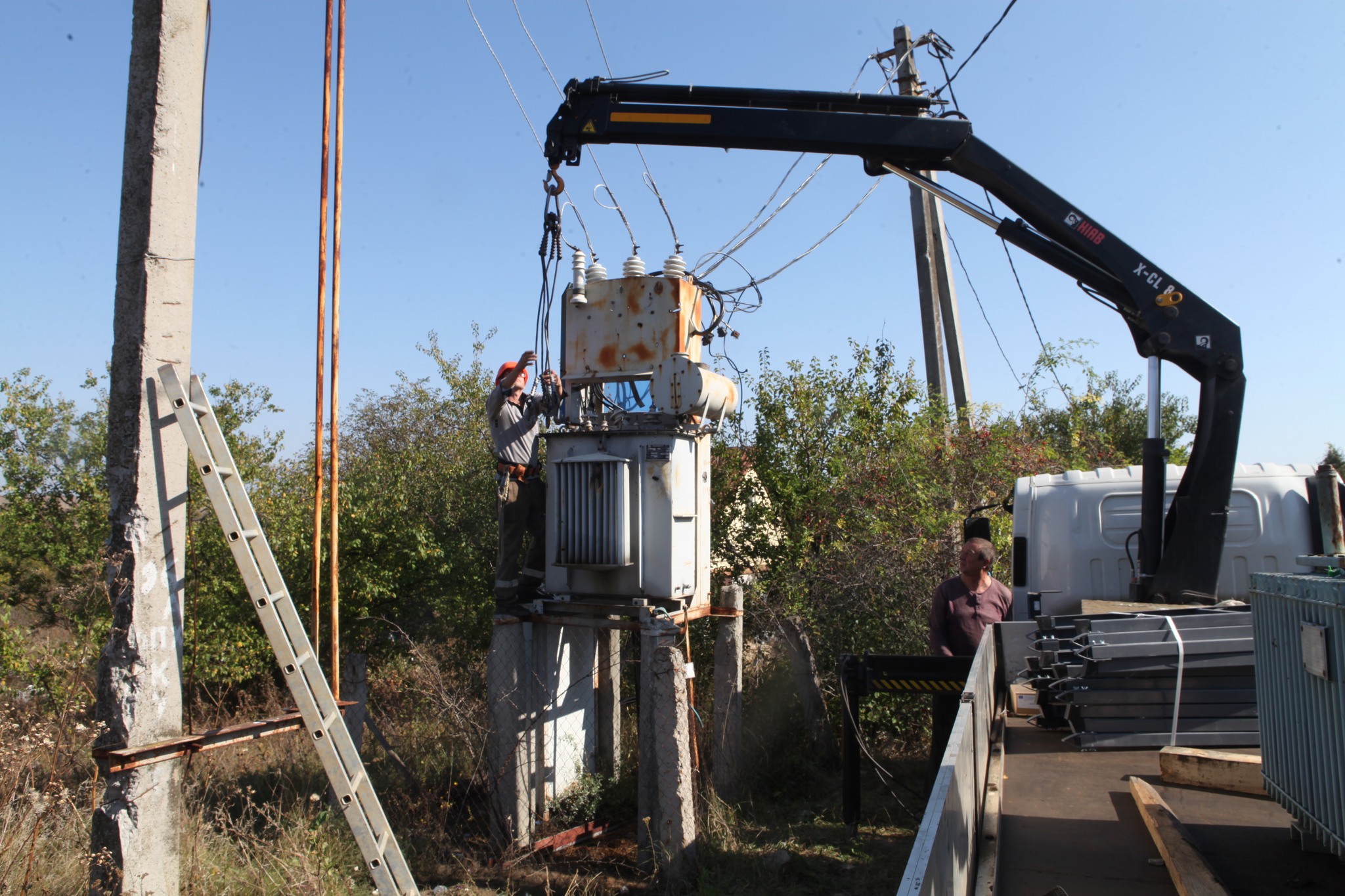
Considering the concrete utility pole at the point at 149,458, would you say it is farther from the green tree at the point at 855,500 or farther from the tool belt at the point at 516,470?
the green tree at the point at 855,500

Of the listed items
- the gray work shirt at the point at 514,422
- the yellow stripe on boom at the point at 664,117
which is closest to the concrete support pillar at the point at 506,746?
the gray work shirt at the point at 514,422

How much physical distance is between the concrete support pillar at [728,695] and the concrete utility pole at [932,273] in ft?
14.9

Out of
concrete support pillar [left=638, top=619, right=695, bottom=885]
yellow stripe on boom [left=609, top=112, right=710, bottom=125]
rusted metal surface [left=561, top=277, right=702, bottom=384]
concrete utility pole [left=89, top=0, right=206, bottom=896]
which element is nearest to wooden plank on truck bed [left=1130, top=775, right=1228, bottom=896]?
concrete support pillar [left=638, top=619, right=695, bottom=885]

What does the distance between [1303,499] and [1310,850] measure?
4028 mm

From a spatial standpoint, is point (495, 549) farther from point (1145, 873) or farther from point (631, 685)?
point (1145, 873)

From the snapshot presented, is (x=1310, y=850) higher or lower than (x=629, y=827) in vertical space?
higher

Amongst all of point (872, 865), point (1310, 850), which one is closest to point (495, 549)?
point (872, 865)

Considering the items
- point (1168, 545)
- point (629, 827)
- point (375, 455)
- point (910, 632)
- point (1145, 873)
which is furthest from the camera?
point (375, 455)

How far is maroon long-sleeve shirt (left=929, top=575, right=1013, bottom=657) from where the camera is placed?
6190 millimetres

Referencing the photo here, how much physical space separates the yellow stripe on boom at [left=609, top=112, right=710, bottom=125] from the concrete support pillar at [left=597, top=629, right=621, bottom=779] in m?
4.56

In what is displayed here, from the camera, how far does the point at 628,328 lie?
7.34m

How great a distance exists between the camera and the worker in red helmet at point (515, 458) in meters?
7.46

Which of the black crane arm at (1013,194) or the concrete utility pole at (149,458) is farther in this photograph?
the black crane arm at (1013,194)

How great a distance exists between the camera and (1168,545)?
5.91m
